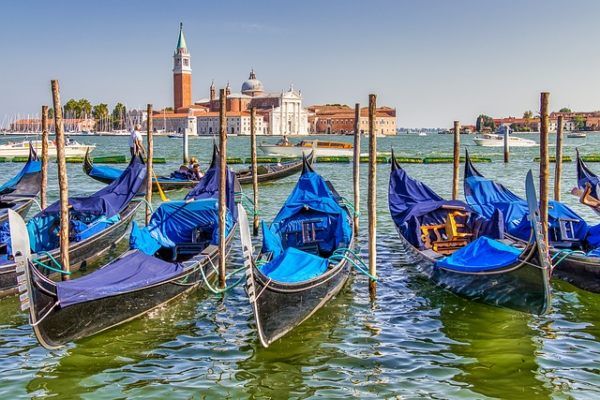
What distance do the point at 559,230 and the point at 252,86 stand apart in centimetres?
9662

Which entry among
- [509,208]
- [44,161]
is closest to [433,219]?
[509,208]

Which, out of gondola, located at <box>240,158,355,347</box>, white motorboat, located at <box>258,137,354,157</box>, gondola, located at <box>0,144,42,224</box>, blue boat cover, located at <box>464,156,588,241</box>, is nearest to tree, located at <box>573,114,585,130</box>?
white motorboat, located at <box>258,137,354,157</box>

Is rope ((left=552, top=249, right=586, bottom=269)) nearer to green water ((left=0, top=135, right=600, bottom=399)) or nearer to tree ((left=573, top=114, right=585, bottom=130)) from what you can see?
green water ((left=0, top=135, right=600, bottom=399))

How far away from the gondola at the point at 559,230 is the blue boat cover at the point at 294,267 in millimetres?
2208

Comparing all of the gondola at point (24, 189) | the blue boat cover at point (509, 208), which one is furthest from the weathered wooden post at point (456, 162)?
the gondola at point (24, 189)

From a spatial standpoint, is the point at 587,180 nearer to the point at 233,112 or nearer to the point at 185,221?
the point at 185,221

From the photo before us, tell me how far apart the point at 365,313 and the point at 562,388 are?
6.79ft

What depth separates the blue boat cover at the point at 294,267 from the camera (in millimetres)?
5555

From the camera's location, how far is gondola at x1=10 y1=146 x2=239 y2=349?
461cm

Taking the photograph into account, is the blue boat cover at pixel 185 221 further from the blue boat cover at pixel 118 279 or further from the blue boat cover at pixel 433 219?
the blue boat cover at pixel 433 219

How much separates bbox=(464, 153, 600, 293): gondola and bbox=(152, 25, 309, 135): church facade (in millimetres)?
81665

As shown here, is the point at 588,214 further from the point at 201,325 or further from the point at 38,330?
the point at 38,330

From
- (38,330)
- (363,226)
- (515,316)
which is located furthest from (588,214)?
(38,330)

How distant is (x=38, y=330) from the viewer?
4.68 metres
